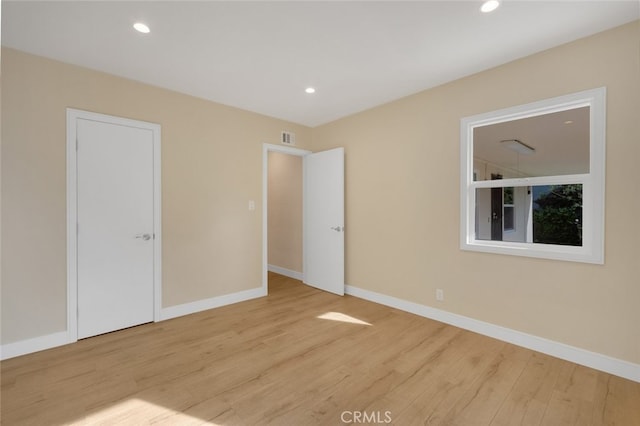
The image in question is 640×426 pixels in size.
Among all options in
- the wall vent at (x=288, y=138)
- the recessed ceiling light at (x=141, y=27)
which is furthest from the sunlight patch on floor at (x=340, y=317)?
the recessed ceiling light at (x=141, y=27)

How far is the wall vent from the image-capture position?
→ 14.1 ft

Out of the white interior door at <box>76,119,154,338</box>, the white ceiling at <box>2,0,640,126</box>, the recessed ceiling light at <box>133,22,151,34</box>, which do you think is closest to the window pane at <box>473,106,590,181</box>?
the white ceiling at <box>2,0,640,126</box>

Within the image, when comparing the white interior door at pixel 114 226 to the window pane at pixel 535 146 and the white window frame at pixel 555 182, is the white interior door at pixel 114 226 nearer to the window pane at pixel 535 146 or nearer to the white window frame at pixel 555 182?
the white window frame at pixel 555 182

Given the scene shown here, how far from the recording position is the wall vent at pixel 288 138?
14.1 feet

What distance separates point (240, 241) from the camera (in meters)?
3.83

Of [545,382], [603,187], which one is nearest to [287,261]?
[545,382]

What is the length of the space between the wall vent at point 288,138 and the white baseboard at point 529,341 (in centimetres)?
269

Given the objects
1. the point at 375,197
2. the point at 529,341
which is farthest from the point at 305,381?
the point at 375,197

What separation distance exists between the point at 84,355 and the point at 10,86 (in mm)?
2396

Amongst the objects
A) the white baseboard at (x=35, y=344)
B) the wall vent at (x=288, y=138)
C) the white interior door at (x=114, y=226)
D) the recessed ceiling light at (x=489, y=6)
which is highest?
the recessed ceiling light at (x=489, y=6)

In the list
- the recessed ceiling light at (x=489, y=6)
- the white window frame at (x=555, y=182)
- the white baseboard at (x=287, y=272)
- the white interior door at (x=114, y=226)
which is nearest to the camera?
the recessed ceiling light at (x=489, y=6)

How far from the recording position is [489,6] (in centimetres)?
190

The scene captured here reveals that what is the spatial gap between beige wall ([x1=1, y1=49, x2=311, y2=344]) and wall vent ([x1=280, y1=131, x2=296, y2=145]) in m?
0.11

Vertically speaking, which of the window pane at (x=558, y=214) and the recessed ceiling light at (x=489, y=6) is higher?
the recessed ceiling light at (x=489, y=6)
